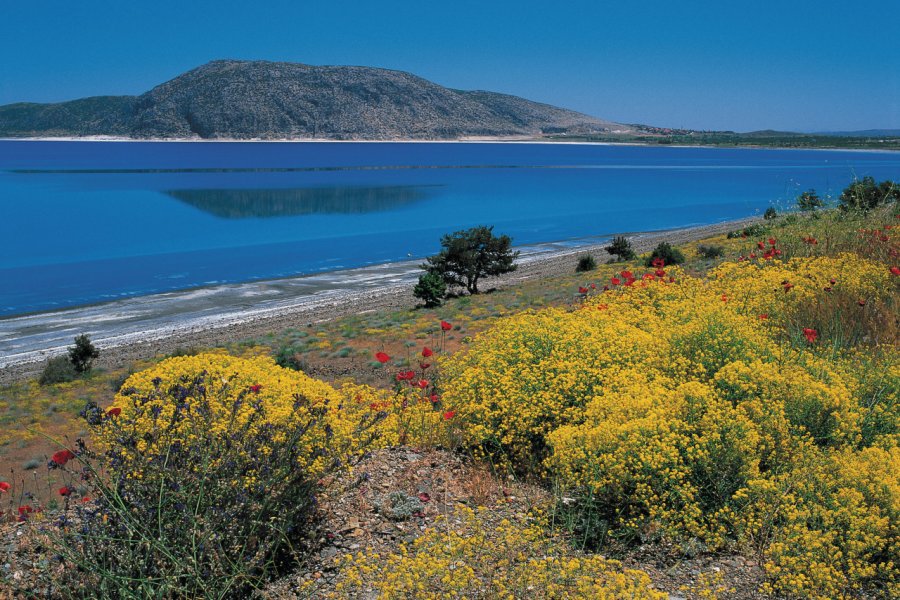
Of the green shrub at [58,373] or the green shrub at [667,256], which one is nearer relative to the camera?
the green shrub at [58,373]

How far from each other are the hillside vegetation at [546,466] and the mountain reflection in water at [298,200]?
63329 millimetres

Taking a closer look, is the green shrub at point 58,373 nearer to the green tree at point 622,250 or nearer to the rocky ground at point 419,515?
the rocky ground at point 419,515

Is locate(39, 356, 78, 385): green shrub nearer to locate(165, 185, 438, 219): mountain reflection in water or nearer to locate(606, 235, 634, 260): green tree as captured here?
locate(606, 235, 634, 260): green tree

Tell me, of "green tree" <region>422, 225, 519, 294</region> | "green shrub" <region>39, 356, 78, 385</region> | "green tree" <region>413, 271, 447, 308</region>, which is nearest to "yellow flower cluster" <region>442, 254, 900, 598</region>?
"green shrub" <region>39, 356, 78, 385</region>

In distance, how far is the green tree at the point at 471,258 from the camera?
1142 inches

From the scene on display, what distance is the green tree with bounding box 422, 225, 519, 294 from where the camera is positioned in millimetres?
29000

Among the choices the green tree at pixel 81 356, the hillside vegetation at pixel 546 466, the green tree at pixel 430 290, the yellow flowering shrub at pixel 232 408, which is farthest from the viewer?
the green tree at pixel 430 290

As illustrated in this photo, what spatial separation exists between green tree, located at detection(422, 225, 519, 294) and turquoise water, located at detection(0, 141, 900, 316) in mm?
12505

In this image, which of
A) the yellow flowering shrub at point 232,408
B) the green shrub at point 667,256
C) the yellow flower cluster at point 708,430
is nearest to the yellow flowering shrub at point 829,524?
the yellow flower cluster at point 708,430

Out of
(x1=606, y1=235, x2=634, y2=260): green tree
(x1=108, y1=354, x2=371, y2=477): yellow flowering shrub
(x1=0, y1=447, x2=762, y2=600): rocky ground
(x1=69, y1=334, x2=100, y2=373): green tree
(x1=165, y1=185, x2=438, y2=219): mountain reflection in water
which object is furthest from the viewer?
(x1=165, y1=185, x2=438, y2=219): mountain reflection in water

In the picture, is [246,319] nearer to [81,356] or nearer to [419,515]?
[81,356]

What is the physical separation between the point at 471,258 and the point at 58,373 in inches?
623

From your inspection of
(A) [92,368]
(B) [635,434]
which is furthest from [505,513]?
(A) [92,368]

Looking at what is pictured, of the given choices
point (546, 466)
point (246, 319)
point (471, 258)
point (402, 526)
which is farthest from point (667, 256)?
point (402, 526)
